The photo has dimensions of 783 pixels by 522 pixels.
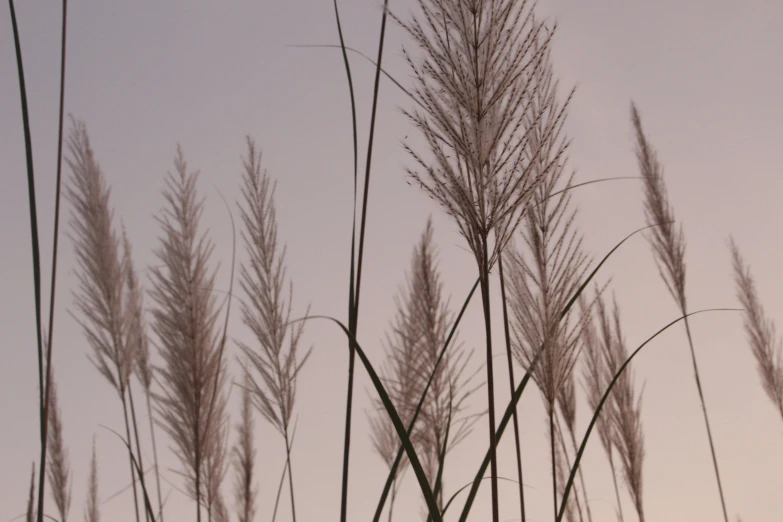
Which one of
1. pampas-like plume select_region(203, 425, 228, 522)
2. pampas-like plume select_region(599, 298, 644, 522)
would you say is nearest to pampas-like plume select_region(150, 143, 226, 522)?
pampas-like plume select_region(203, 425, 228, 522)

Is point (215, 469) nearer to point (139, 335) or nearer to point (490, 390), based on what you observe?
point (139, 335)

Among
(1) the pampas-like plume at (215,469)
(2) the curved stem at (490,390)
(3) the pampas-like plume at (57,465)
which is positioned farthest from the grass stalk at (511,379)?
(3) the pampas-like plume at (57,465)

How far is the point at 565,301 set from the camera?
1.51m

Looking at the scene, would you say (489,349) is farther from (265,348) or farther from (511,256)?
(265,348)

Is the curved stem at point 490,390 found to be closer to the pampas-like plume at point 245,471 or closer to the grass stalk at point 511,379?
the grass stalk at point 511,379

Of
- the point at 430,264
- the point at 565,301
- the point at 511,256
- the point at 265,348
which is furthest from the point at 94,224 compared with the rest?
the point at 565,301

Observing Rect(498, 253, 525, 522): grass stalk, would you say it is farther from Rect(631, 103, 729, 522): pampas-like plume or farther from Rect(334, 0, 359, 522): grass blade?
Rect(631, 103, 729, 522): pampas-like plume

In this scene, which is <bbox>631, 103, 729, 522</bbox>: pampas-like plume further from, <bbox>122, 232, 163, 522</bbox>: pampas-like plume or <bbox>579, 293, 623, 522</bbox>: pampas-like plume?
<bbox>122, 232, 163, 522</bbox>: pampas-like plume

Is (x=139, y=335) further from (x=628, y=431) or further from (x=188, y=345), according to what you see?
(x=628, y=431)

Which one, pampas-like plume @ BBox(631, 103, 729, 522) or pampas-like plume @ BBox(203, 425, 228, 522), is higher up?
pampas-like plume @ BBox(631, 103, 729, 522)

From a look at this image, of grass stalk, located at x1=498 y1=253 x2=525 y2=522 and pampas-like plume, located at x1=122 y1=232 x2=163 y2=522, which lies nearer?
grass stalk, located at x1=498 y1=253 x2=525 y2=522

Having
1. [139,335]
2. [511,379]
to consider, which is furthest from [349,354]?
[139,335]

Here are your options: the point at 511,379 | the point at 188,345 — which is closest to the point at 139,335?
the point at 188,345

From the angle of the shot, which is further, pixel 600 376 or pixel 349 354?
pixel 600 376
